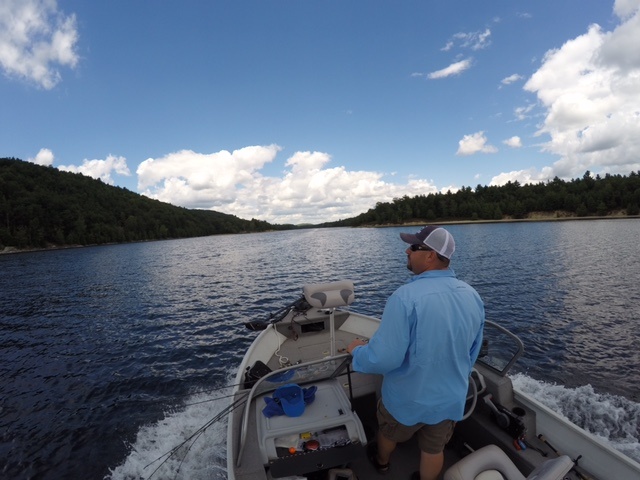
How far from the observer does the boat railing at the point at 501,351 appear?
171 inches

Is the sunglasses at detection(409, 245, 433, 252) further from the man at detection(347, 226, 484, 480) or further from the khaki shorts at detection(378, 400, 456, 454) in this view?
the khaki shorts at detection(378, 400, 456, 454)

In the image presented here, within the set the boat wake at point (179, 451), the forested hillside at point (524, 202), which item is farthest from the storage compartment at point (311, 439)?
the forested hillside at point (524, 202)

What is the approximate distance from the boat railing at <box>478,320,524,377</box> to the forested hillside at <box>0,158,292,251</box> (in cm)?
12020

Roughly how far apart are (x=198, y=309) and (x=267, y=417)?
1741cm

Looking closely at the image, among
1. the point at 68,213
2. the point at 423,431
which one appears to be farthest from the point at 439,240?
the point at 68,213

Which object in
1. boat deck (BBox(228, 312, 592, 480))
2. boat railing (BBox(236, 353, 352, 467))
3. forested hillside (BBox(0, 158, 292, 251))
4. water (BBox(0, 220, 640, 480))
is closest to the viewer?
boat deck (BBox(228, 312, 592, 480))

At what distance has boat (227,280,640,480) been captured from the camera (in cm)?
311

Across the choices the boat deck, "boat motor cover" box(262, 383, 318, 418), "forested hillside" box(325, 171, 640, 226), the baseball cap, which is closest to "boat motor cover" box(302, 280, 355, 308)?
the boat deck

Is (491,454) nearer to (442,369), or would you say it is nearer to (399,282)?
(442,369)

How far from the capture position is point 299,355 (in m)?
7.93

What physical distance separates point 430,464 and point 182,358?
11.3 meters

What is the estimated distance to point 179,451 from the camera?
693cm

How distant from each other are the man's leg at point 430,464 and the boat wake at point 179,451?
398 cm

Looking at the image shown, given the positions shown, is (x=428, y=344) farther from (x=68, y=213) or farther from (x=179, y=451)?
(x=68, y=213)
